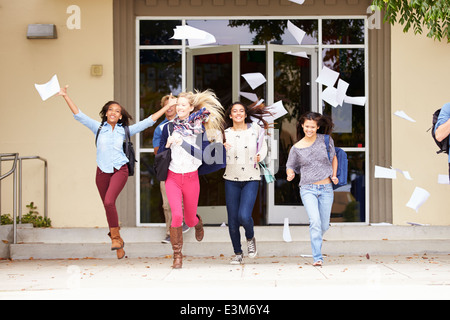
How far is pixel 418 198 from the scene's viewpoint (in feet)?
34.8

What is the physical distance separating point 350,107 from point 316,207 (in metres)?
3.64

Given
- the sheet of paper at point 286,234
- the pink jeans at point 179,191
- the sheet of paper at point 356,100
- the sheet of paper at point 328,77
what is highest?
the sheet of paper at point 328,77

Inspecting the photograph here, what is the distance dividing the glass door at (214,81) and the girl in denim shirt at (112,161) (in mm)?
3263

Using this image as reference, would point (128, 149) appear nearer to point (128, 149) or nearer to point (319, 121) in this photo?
point (128, 149)

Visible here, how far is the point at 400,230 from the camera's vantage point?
32.7 feet

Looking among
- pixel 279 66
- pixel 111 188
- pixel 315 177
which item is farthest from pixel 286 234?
pixel 279 66

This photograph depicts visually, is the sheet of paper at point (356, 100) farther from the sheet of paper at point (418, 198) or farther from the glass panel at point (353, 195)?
the sheet of paper at point (418, 198)

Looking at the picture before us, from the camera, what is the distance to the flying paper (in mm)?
10547

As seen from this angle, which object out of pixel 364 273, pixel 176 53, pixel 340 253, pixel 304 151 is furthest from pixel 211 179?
pixel 364 273

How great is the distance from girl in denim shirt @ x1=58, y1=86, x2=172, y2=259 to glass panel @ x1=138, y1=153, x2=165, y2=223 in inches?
120

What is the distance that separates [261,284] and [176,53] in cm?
551

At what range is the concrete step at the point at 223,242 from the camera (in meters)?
9.48

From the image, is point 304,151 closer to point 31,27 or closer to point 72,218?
point 72,218

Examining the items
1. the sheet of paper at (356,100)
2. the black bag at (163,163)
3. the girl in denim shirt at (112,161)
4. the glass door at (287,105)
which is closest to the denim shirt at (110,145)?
the girl in denim shirt at (112,161)
